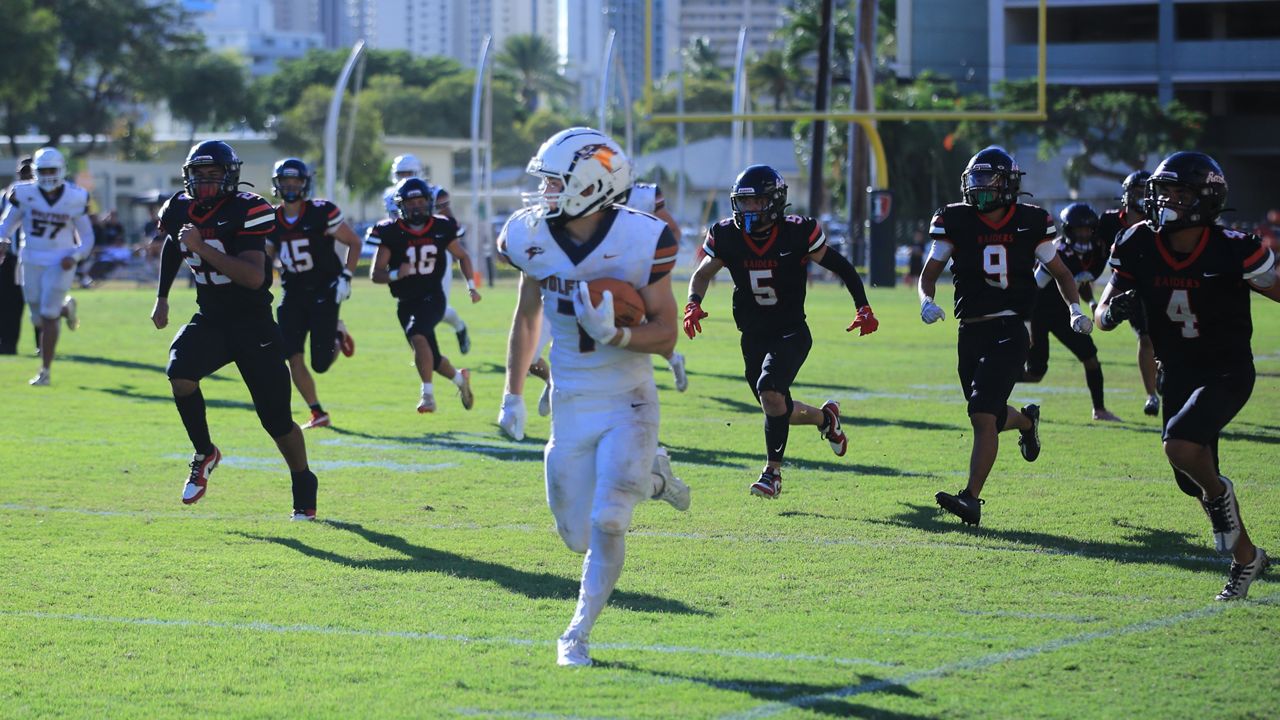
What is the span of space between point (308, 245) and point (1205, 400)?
25.0 ft

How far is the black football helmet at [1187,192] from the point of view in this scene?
259 inches

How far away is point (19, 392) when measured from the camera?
14727 millimetres

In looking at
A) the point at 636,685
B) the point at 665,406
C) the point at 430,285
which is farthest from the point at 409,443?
A: the point at 636,685

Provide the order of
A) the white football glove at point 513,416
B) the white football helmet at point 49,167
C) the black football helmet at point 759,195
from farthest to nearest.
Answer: the white football helmet at point 49,167 → the black football helmet at point 759,195 → the white football glove at point 513,416

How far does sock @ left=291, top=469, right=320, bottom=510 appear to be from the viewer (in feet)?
28.0

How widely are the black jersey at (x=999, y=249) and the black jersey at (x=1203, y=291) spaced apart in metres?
1.75

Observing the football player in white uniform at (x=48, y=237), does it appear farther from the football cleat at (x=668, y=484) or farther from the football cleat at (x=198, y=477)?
the football cleat at (x=668, y=484)

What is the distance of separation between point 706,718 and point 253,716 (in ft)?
4.76

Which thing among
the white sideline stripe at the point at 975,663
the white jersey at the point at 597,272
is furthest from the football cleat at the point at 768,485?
the white jersey at the point at 597,272

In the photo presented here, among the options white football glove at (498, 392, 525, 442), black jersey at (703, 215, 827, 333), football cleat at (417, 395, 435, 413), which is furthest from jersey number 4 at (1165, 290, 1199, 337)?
football cleat at (417, 395, 435, 413)

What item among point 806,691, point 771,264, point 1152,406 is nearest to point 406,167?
point 771,264

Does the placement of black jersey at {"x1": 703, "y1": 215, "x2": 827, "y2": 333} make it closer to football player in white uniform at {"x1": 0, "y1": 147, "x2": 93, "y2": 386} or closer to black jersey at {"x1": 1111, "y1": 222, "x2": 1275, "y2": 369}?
black jersey at {"x1": 1111, "y1": 222, "x2": 1275, "y2": 369}

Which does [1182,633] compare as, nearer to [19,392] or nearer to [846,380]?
[846,380]

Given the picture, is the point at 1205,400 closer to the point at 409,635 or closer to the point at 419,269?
the point at 409,635
